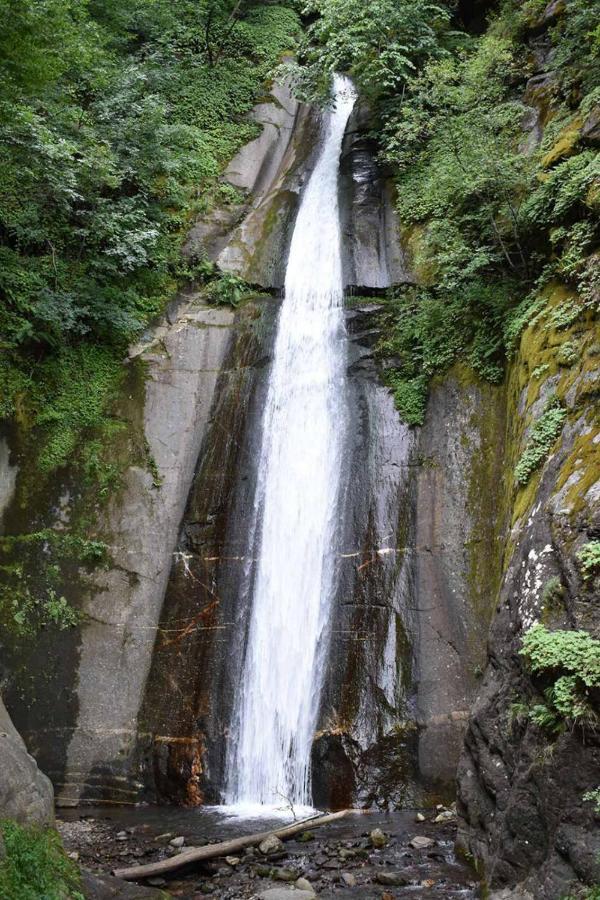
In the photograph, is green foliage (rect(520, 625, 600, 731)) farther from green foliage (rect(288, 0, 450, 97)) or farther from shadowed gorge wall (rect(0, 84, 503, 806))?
green foliage (rect(288, 0, 450, 97))

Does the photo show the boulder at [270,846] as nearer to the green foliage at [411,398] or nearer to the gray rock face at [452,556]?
the gray rock face at [452,556]

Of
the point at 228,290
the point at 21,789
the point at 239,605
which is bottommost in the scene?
the point at 21,789

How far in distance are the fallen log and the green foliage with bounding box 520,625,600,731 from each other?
3.32 metres

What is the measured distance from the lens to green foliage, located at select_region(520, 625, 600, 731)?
499 centimetres

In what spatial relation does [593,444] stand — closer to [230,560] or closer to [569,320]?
[569,320]

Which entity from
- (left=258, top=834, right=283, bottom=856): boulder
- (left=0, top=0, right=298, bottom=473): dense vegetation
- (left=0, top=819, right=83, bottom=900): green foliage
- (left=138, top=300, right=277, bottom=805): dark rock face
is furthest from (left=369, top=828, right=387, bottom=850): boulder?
(left=0, top=0, right=298, bottom=473): dense vegetation

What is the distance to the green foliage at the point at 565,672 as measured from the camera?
197 inches

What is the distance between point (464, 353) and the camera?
11.4 metres

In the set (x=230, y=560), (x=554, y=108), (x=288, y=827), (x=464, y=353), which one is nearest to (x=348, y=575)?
(x=230, y=560)

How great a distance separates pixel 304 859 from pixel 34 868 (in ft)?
10.1

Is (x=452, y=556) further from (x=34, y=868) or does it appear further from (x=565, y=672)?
(x=34, y=868)

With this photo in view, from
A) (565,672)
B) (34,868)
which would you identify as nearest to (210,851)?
(34,868)

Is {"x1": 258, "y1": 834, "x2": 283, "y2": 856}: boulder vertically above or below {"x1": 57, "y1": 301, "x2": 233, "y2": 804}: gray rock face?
below

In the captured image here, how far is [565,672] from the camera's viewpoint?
17.3ft
